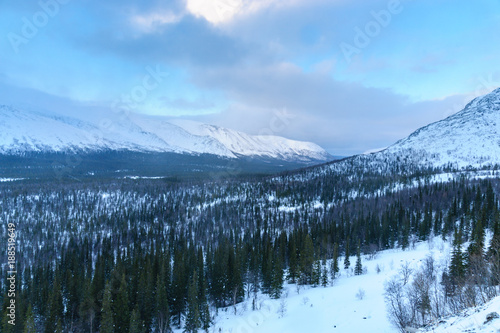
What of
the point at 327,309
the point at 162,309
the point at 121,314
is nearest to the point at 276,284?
the point at 327,309

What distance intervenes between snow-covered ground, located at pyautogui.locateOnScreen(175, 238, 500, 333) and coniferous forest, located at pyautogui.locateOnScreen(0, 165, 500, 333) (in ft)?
9.57

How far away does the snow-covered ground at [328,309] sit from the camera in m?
38.8

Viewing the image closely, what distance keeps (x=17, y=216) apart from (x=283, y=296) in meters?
171

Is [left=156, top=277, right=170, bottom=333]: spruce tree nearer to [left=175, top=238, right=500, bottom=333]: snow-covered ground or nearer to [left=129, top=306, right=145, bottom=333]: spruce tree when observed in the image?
[left=129, top=306, right=145, bottom=333]: spruce tree

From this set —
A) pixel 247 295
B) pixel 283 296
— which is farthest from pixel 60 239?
pixel 283 296

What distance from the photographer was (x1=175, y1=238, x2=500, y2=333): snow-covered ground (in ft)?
127

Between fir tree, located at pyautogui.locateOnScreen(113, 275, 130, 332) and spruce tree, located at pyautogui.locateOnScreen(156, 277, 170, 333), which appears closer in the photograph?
fir tree, located at pyautogui.locateOnScreen(113, 275, 130, 332)

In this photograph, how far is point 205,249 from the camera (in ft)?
358

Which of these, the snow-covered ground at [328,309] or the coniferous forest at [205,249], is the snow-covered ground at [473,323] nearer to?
the coniferous forest at [205,249]

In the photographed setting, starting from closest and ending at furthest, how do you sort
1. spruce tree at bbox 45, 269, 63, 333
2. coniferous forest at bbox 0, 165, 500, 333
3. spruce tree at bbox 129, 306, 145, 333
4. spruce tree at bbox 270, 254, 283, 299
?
spruce tree at bbox 129, 306, 145, 333 < spruce tree at bbox 45, 269, 63, 333 < coniferous forest at bbox 0, 165, 500, 333 < spruce tree at bbox 270, 254, 283, 299

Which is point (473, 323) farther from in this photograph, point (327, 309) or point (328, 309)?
point (327, 309)

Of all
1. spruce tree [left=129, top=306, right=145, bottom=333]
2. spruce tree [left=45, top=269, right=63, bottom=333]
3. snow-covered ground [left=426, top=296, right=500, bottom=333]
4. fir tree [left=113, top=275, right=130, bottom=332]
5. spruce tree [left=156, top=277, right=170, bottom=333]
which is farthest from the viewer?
spruce tree [left=156, top=277, right=170, bottom=333]

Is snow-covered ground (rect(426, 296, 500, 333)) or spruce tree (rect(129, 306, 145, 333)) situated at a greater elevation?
snow-covered ground (rect(426, 296, 500, 333))

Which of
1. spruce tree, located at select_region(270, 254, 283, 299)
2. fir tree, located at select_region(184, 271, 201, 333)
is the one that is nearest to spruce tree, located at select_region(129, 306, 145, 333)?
Result: fir tree, located at select_region(184, 271, 201, 333)
